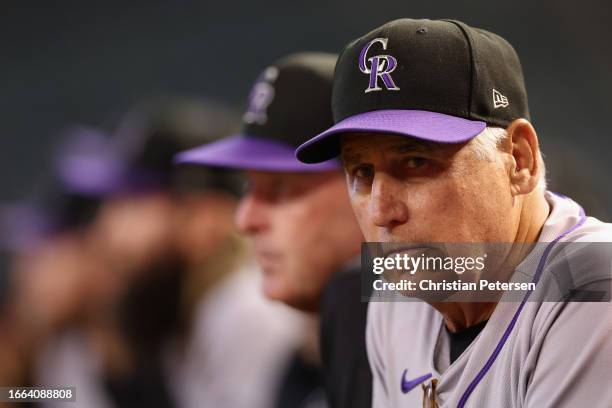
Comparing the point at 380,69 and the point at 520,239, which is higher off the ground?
the point at 380,69

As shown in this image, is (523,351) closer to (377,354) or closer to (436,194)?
(436,194)

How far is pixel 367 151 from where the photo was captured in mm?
1044

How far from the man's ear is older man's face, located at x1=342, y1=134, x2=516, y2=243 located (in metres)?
0.02

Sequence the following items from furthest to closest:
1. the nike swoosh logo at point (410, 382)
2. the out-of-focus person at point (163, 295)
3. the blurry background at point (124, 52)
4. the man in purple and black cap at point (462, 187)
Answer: the blurry background at point (124, 52), the out-of-focus person at point (163, 295), the nike swoosh logo at point (410, 382), the man in purple and black cap at point (462, 187)

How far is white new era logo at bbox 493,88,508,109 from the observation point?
39.4 inches

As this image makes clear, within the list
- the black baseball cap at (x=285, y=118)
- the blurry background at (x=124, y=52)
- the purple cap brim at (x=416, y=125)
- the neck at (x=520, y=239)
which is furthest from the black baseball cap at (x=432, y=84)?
the blurry background at (x=124, y=52)

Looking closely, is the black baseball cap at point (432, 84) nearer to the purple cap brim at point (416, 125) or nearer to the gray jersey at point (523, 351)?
the purple cap brim at point (416, 125)

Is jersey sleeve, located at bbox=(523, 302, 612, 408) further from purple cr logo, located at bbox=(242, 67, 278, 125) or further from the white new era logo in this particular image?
purple cr logo, located at bbox=(242, 67, 278, 125)

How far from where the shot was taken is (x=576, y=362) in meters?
0.86

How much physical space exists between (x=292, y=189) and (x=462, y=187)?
70cm

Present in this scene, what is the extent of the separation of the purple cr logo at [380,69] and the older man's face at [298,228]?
2.11 ft

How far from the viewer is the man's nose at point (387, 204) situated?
1009 millimetres

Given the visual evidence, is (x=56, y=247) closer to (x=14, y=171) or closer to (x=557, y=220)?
(x=14, y=171)

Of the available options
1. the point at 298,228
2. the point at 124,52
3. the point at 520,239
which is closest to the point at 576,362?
the point at 520,239
